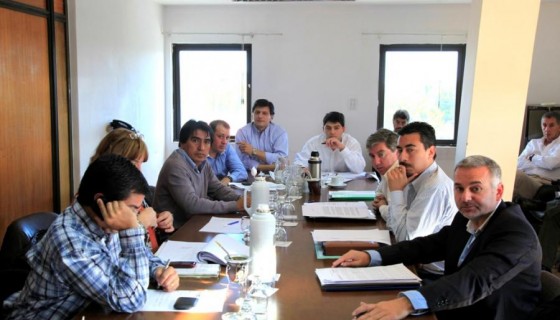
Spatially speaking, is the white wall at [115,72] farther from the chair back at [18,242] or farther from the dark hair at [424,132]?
the dark hair at [424,132]

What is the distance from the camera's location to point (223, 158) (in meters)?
3.90

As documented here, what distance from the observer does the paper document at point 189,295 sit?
1.31 metres

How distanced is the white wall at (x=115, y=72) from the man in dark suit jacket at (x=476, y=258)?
2968 millimetres

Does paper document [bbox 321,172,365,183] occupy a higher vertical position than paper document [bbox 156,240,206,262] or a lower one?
lower

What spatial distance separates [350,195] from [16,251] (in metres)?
1.83

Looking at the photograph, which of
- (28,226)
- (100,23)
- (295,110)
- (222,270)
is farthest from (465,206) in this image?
(295,110)

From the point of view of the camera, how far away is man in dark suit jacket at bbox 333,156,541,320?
1339 millimetres

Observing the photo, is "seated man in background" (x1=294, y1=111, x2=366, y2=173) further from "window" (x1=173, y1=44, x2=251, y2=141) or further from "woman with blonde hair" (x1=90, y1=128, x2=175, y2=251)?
"woman with blonde hair" (x1=90, y1=128, x2=175, y2=251)

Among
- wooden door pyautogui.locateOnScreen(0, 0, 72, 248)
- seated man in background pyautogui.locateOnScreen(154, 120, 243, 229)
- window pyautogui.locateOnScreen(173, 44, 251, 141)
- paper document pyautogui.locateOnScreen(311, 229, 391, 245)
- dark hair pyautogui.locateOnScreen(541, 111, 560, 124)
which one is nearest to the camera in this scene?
paper document pyautogui.locateOnScreen(311, 229, 391, 245)

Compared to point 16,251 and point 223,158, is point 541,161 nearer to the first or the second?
point 223,158

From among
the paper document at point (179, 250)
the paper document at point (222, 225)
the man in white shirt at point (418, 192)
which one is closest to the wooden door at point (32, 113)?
the paper document at point (222, 225)

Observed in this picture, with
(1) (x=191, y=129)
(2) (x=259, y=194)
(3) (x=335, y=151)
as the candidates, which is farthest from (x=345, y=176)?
(2) (x=259, y=194)

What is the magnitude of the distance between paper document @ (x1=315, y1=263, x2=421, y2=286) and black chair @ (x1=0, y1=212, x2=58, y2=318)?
3.53ft

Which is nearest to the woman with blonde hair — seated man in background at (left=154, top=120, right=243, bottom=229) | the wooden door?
seated man in background at (left=154, top=120, right=243, bottom=229)
